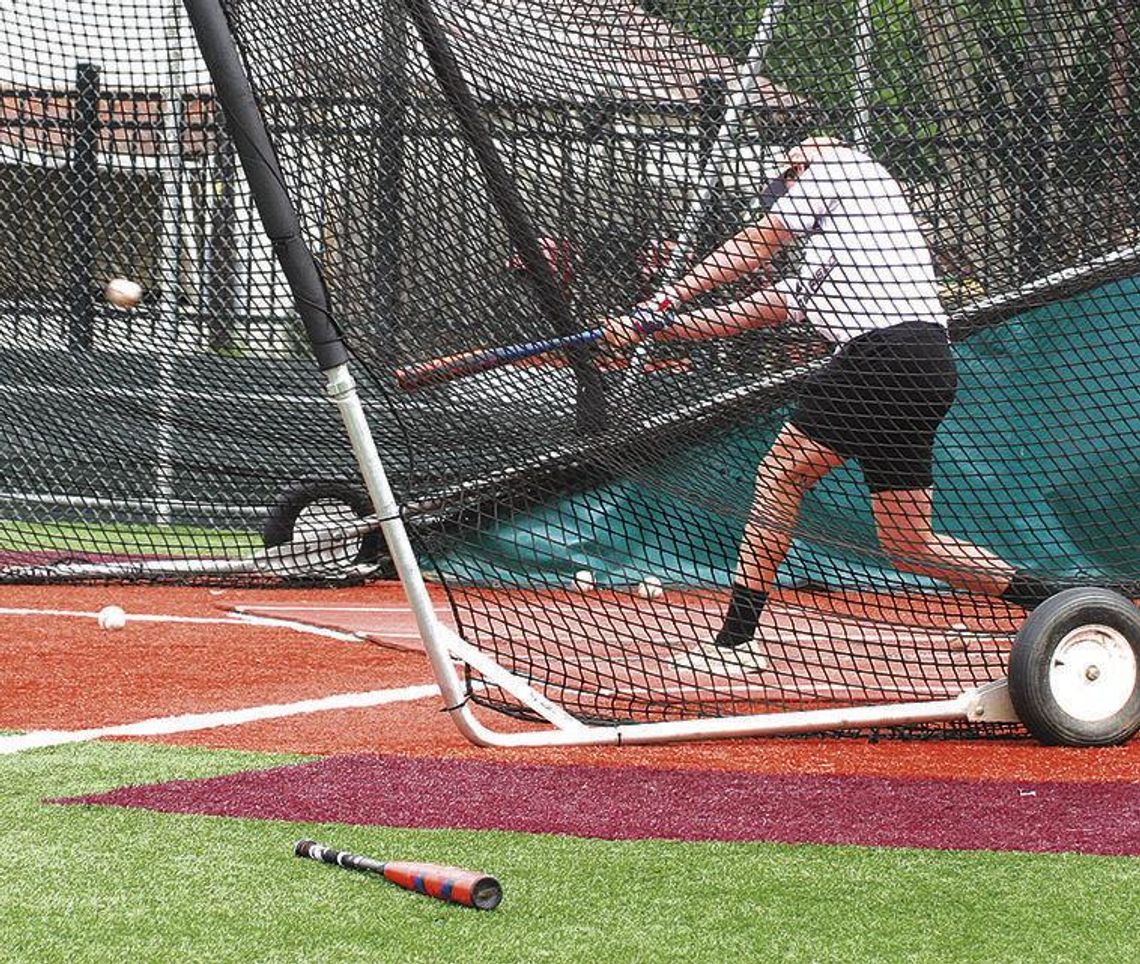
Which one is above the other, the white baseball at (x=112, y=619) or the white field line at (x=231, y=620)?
the white baseball at (x=112, y=619)

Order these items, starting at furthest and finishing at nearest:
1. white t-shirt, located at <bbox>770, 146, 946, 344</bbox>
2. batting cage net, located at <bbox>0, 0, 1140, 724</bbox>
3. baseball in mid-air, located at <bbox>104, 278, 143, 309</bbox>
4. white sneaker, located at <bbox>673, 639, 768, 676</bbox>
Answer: white sneaker, located at <bbox>673, 639, 768, 676</bbox> → baseball in mid-air, located at <bbox>104, 278, 143, 309</bbox> → white t-shirt, located at <bbox>770, 146, 946, 344</bbox> → batting cage net, located at <bbox>0, 0, 1140, 724</bbox>

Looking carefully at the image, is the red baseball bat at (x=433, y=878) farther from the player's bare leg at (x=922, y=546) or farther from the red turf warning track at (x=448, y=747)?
the player's bare leg at (x=922, y=546)

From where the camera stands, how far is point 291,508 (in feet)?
18.8

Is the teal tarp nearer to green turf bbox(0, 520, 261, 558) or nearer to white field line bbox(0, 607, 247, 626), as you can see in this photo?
white field line bbox(0, 607, 247, 626)

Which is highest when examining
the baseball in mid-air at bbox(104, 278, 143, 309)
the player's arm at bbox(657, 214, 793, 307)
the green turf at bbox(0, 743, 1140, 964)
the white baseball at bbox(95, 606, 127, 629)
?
the player's arm at bbox(657, 214, 793, 307)

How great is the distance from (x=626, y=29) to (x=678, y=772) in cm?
151

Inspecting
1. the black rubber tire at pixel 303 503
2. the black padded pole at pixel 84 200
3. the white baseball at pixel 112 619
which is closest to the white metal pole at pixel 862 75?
the black padded pole at pixel 84 200

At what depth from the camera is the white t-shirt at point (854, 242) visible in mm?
3754

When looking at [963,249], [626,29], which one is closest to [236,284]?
[626,29]

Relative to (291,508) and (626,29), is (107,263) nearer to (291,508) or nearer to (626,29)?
(291,508)

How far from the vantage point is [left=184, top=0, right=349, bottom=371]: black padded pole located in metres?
2.86

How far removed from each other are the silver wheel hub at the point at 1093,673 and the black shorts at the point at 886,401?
788 mm

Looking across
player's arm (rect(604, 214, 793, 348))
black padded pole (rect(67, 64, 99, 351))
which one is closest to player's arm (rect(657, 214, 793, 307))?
player's arm (rect(604, 214, 793, 348))

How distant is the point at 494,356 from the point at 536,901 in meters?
1.96
